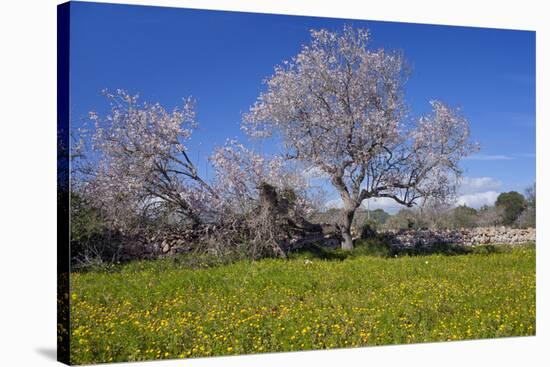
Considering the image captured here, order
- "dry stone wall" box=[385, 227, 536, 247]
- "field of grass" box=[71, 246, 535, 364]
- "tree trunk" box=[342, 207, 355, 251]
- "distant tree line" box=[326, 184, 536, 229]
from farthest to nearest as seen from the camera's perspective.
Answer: "dry stone wall" box=[385, 227, 536, 247] → "distant tree line" box=[326, 184, 536, 229] → "tree trunk" box=[342, 207, 355, 251] → "field of grass" box=[71, 246, 535, 364]

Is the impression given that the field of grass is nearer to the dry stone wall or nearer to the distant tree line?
the dry stone wall

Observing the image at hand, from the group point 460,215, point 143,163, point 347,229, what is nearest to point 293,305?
point 347,229

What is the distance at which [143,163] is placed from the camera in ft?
Result: 28.6

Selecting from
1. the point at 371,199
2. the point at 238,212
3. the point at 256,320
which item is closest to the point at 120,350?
the point at 256,320

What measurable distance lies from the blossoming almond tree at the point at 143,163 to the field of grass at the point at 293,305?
642 mm

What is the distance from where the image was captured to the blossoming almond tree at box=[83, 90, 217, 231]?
8.25m

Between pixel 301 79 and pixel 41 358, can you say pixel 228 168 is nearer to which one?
pixel 301 79

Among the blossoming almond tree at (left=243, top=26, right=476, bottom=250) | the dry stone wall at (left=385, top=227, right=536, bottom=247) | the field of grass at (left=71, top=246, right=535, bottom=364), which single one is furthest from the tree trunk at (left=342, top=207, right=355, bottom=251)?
the dry stone wall at (left=385, top=227, right=536, bottom=247)

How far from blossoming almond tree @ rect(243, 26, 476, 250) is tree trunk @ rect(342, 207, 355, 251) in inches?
0.4

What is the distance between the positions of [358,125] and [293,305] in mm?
2225

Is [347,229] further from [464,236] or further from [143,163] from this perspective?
[143,163]

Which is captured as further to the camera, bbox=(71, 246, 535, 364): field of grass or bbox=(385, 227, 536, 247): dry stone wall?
bbox=(385, 227, 536, 247): dry stone wall

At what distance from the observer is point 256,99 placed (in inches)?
355

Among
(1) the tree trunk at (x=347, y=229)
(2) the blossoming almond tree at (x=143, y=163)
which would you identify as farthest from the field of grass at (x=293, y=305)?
(2) the blossoming almond tree at (x=143, y=163)
